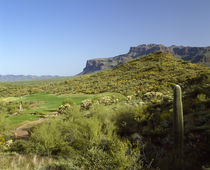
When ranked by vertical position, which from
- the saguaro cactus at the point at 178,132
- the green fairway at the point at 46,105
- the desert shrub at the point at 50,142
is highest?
the saguaro cactus at the point at 178,132

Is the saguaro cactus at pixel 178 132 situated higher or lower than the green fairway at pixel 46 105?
higher

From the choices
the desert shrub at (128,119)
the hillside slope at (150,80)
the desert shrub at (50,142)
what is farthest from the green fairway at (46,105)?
the desert shrub at (128,119)

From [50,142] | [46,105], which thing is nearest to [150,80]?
[46,105]

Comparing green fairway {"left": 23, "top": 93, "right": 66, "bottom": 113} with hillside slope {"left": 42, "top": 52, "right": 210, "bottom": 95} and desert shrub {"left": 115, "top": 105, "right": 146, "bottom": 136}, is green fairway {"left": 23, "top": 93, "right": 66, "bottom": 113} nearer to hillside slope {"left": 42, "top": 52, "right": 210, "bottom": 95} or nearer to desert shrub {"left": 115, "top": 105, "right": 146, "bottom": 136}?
hillside slope {"left": 42, "top": 52, "right": 210, "bottom": 95}

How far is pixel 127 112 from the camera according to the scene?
980 cm

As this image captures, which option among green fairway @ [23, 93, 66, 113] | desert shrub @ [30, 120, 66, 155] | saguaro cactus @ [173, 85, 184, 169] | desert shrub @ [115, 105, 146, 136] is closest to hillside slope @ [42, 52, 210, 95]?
green fairway @ [23, 93, 66, 113]

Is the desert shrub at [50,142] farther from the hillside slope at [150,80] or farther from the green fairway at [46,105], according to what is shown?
the hillside slope at [150,80]

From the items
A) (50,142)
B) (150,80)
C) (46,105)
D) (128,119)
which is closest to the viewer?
(50,142)

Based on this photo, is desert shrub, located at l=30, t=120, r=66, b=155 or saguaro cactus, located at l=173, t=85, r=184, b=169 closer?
saguaro cactus, located at l=173, t=85, r=184, b=169

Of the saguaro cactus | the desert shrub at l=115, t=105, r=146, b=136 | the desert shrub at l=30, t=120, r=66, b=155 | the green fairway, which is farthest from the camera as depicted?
the green fairway

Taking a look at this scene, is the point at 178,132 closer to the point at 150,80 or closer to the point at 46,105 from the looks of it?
the point at 46,105

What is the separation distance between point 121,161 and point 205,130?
15.0 feet

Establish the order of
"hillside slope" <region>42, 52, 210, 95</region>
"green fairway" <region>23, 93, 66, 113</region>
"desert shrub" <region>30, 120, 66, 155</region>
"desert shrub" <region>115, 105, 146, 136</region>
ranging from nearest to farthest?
"desert shrub" <region>30, 120, 66, 155</region>
"desert shrub" <region>115, 105, 146, 136</region>
"green fairway" <region>23, 93, 66, 113</region>
"hillside slope" <region>42, 52, 210, 95</region>

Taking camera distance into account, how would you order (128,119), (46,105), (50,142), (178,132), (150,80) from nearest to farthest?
(178,132)
(50,142)
(128,119)
(46,105)
(150,80)
